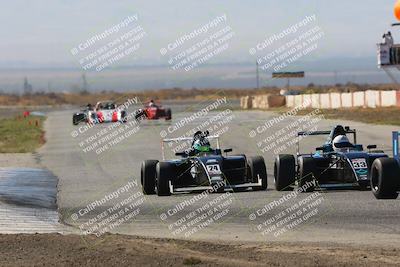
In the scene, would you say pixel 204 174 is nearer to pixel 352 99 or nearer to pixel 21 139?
pixel 21 139

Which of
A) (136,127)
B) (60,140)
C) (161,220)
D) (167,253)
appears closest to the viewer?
(167,253)

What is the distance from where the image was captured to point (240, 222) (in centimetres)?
1494

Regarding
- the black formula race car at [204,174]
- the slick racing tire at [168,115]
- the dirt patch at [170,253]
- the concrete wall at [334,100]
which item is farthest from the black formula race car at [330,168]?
the concrete wall at [334,100]

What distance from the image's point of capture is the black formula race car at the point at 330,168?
18266mm

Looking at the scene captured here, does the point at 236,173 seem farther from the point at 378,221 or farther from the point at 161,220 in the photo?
the point at 378,221

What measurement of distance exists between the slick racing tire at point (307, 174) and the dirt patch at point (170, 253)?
245 inches

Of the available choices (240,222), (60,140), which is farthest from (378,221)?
(60,140)

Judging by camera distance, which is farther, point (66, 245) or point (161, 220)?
point (161, 220)

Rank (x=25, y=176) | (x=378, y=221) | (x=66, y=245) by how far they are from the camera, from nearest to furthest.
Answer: (x=66, y=245) < (x=378, y=221) < (x=25, y=176)

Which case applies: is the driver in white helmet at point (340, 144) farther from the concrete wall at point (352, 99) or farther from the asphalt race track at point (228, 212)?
the concrete wall at point (352, 99)

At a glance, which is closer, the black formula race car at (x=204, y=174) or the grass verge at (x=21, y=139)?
the black formula race car at (x=204, y=174)

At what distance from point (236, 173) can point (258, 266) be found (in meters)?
9.46

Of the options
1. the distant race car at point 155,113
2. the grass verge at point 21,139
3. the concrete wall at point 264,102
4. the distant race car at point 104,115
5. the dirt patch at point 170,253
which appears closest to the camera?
the dirt patch at point 170,253

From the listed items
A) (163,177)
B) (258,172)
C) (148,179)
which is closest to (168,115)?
(148,179)
